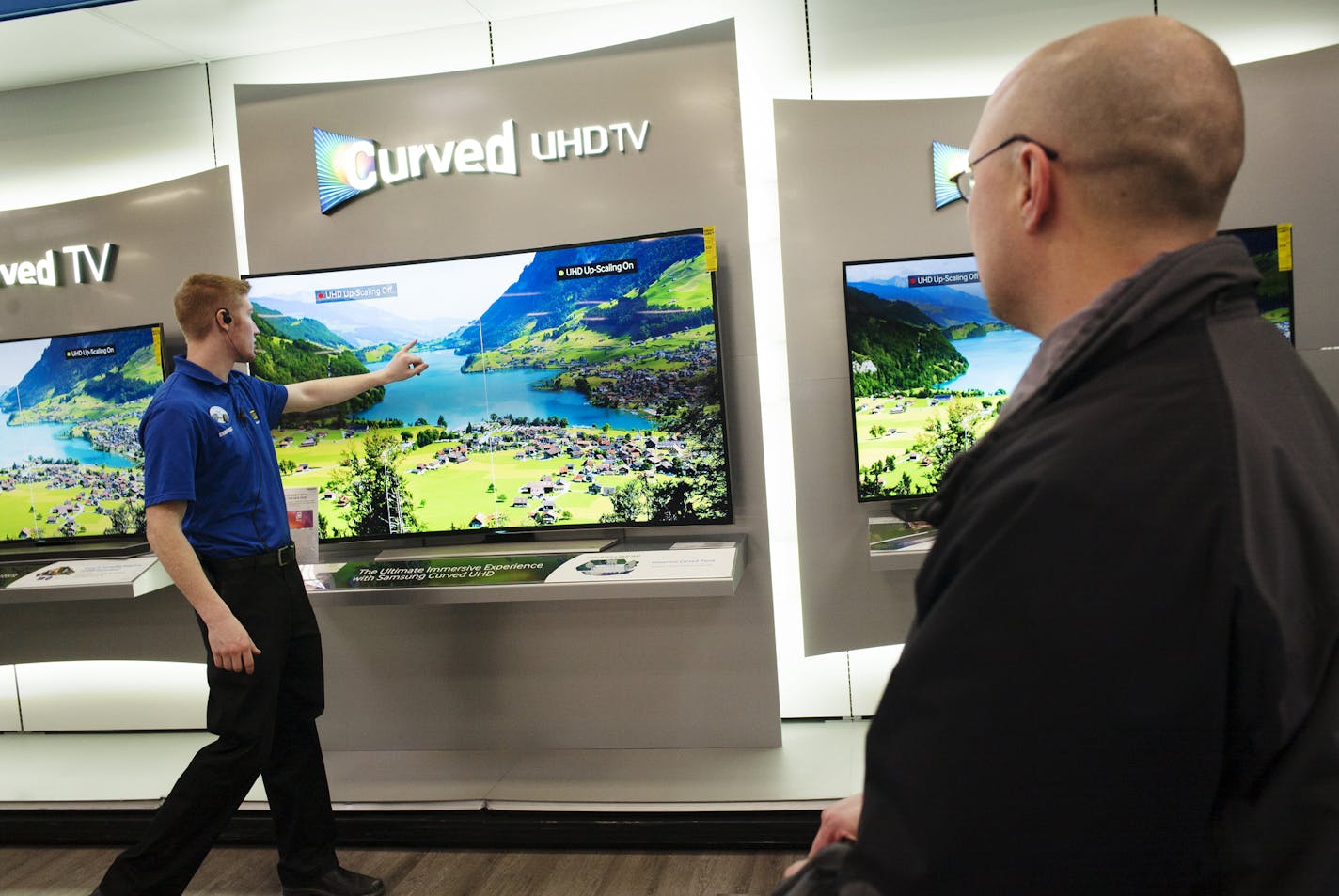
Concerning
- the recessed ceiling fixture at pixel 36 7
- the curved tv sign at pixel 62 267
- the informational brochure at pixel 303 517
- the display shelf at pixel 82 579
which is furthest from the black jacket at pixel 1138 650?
the curved tv sign at pixel 62 267

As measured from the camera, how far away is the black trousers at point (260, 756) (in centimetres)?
280

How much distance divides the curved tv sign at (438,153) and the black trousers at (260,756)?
1.71 meters

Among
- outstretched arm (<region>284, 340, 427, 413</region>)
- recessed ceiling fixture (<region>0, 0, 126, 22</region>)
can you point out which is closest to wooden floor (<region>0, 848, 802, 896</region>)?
outstretched arm (<region>284, 340, 427, 413</region>)

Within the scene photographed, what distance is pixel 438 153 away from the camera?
389 centimetres

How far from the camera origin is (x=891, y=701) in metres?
0.82

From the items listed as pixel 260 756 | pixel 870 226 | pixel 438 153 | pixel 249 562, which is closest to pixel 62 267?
pixel 438 153

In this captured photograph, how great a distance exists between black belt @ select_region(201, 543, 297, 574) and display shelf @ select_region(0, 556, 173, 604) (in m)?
1.10

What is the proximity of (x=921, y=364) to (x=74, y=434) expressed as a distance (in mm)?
3752

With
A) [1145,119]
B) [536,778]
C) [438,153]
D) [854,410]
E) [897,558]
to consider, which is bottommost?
[536,778]

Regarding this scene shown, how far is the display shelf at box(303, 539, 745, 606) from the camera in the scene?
10.8 ft

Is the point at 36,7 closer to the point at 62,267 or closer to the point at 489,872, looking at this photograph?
the point at 62,267

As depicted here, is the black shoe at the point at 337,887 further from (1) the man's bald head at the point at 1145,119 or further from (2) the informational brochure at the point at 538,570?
(1) the man's bald head at the point at 1145,119

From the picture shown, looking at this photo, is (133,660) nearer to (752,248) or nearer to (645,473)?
(645,473)

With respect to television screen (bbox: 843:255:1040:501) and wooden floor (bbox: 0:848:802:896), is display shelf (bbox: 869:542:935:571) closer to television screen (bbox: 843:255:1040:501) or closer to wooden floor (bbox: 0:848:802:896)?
television screen (bbox: 843:255:1040:501)
